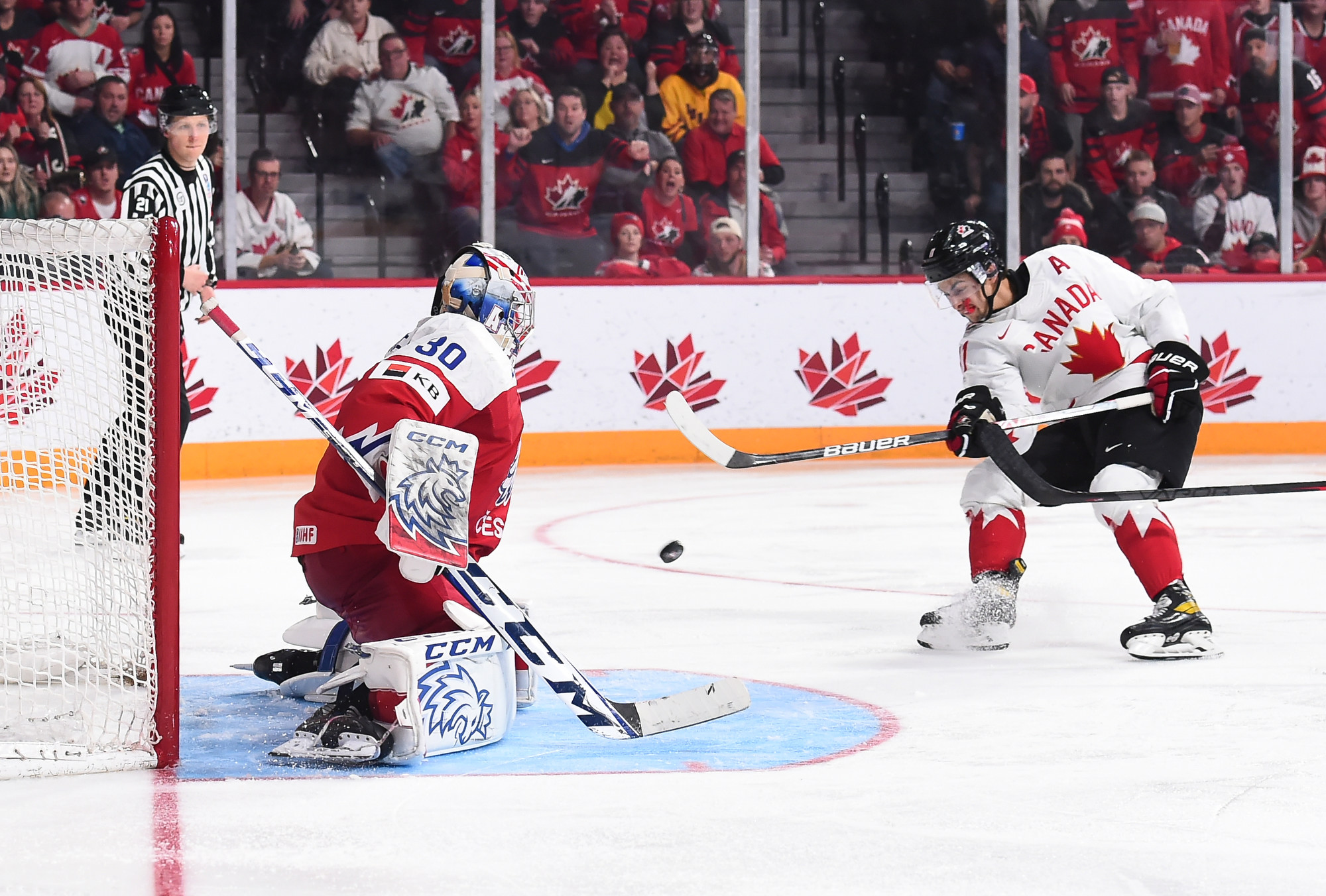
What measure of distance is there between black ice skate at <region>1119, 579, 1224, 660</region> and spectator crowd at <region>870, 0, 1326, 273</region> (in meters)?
4.58

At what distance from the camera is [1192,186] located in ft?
25.5

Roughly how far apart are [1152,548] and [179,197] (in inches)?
93.5

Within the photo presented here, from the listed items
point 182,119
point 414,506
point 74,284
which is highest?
point 182,119

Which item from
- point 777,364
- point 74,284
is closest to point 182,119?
point 74,284

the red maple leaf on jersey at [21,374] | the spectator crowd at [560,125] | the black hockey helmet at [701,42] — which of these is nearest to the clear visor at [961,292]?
the red maple leaf on jersey at [21,374]

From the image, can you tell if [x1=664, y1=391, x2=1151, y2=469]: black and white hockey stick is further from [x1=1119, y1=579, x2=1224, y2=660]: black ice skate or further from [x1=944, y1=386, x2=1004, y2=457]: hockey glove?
[x1=1119, y1=579, x2=1224, y2=660]: black ice skate

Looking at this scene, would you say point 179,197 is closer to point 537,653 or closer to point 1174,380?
point 537,653

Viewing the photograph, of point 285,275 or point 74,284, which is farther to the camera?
point 285,275

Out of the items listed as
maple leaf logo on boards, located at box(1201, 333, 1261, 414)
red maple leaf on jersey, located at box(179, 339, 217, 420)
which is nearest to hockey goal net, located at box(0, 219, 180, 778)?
red maple leaf on jersey, located at box(179, 339, 217, 420)

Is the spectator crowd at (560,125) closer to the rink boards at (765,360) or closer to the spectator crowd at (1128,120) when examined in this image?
Result: the rink boards at (765,360)

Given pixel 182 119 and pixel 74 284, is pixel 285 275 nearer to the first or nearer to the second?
pixel 182 119

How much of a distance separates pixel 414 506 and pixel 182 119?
2.17 m

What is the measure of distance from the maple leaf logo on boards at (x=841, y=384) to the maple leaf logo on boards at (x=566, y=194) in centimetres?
111

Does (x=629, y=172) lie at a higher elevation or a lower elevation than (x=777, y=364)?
higher
